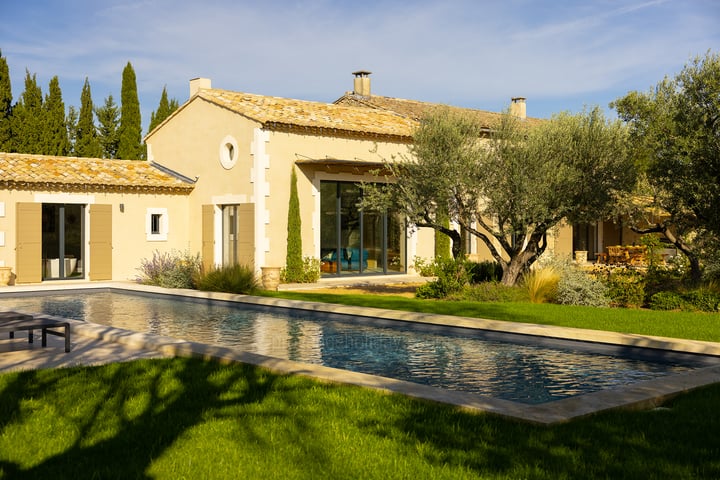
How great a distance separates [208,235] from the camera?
77.3ft

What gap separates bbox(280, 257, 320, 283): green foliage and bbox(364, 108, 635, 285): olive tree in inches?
189

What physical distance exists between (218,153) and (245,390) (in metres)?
17.0

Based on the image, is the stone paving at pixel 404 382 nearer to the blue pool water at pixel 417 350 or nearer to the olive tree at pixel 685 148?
the blue pool water at pixel 417 350

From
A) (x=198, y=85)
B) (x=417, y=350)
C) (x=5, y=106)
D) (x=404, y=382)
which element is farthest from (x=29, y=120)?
(x=404, y=382)

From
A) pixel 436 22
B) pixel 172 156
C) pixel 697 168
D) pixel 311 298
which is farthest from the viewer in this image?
pixel 172 156

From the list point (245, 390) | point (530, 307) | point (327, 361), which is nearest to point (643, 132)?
point (530, 307)

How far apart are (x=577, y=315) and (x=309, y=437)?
846cm

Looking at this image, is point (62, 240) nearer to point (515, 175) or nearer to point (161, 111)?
point (515, 175)

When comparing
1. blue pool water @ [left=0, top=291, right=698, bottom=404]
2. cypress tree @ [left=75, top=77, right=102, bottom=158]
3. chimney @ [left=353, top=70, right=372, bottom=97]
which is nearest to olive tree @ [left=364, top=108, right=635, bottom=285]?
blue pool water @ [left=0, top=291, right=698, bottom=404]

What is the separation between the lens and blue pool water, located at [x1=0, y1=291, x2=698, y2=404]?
8.43 metres

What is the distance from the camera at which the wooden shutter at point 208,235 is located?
2331 centimetres

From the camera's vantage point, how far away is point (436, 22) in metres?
19.6

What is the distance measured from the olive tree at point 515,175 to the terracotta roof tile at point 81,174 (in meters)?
8.80

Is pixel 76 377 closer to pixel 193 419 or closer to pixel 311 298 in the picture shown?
pixel 193 419
